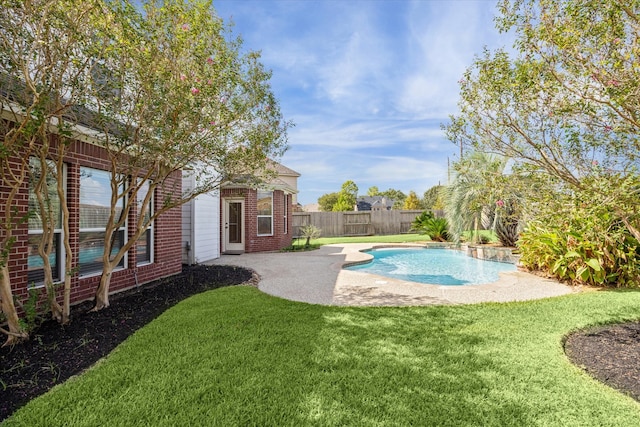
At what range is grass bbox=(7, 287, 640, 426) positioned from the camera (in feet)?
8.01

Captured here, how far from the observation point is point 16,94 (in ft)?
12.3

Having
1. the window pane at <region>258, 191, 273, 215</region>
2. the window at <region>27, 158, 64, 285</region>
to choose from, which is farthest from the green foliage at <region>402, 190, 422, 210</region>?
the window at <region>27, 158, 64, 285</region>

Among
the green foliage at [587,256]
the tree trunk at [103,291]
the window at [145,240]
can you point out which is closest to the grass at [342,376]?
the tree trunk at [103,291]

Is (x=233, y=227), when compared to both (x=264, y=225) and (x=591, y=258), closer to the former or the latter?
(x=264, y=225)

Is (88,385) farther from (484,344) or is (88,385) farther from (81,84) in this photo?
(484,344)

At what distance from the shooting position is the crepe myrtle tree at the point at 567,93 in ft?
10.5

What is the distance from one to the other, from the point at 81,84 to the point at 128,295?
153 inches

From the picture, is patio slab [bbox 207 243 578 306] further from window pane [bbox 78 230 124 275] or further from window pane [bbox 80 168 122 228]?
window pane [bbox 80 168 122 228]

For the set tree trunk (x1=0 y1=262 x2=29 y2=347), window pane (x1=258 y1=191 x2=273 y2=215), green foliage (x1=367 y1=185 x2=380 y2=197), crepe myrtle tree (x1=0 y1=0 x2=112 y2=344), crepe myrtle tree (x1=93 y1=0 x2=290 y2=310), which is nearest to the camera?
crepe myrtle tree (x1=0 y1=0 x2=112 y2=344)

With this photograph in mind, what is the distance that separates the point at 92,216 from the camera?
19.4 ft

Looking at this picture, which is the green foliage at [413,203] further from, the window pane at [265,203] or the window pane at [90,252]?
the window pane at [90,252]

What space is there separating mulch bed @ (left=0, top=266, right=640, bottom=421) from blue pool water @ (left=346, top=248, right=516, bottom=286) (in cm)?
509

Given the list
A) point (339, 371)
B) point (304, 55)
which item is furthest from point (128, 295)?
point (304, 55)

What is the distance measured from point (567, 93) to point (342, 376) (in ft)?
12.6
